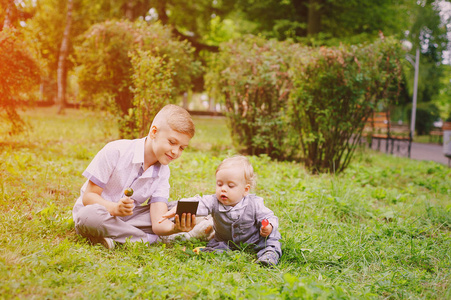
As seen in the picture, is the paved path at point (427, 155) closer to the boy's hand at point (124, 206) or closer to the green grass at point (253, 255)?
the green grass at point (253, 255)

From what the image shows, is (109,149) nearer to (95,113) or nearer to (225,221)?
(225,221)

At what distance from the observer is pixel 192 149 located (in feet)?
29.5

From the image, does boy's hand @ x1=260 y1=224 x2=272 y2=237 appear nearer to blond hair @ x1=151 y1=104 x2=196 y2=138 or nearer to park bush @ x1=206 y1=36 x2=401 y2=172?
blond hair @ x1=151 y1=104 x2=196 y2=138

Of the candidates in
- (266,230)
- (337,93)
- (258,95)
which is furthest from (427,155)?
(266,230)

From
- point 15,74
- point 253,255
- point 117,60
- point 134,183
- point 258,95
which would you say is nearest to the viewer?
point 253,255

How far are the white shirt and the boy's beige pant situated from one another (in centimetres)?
21

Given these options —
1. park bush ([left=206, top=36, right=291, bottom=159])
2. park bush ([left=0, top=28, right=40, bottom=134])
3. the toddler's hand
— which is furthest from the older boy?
park bush ([left=0, top=28, right=40, bottom=134])

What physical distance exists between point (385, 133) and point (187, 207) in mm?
8126

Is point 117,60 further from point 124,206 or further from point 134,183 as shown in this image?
point 124,206

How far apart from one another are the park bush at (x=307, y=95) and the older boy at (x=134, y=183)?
13.4 feet

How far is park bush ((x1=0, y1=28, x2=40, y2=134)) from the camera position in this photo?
662 centimetres

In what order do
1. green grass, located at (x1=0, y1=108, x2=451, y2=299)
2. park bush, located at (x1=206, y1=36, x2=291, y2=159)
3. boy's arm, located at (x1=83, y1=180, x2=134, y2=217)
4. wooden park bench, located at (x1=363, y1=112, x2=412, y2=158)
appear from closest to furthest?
1. green grass, located at (x1=0, y1=108, x2=451, y2=299)
2. boy's arm, located at (x1=83, y1=180, x2=134, y2=217)
3. wooden park bench, located at (x1=363, y1=112, x2=412, y2=158)
4. park bush, located at (x1=206, y1=36, x2=291, y2=159)

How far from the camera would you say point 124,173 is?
10.2 feet

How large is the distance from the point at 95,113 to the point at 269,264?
7299mm
